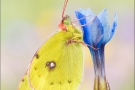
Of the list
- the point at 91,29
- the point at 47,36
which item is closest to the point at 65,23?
the point at 91,29

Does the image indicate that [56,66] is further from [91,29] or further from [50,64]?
[91,29]

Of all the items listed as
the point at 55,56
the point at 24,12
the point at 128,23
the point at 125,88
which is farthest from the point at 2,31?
the point at 55,56

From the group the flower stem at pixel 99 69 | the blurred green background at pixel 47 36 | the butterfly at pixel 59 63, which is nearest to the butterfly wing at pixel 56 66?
the butterfly at pixel 59 63

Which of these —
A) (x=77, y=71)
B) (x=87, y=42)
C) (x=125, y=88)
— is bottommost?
(x=125, y=88)

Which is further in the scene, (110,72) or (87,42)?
(110,72)

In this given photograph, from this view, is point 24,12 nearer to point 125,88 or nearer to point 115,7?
point 115,7

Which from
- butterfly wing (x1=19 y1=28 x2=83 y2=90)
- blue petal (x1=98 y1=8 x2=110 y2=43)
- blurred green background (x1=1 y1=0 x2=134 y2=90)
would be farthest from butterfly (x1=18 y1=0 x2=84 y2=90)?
blurred green background (x1=1 y1=0 x2=134 y2=90)
